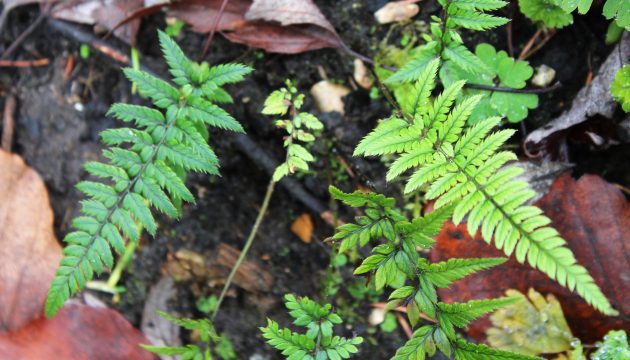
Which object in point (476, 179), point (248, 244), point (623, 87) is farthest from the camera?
point (248, 244)

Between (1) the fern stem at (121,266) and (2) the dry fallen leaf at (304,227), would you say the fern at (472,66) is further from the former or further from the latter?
(1) the fern stem at (121,266)

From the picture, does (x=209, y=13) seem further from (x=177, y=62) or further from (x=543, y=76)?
(x=543, y=76)

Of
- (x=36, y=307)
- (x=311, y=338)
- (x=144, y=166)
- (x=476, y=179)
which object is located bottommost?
(x=36, y=307)

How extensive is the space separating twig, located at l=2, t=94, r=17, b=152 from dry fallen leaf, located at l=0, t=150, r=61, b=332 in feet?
0.27

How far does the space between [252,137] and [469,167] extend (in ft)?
4.11

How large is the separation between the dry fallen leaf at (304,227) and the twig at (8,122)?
1731mm

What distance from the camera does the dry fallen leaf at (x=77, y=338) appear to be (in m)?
2.76

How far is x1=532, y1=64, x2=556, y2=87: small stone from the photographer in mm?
2602

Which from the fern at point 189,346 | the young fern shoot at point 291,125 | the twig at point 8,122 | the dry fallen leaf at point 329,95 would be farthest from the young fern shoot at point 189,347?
the twig at point 8,122

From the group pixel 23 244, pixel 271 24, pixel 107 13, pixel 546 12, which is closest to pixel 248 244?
pixel 271 24

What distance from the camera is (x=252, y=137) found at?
112 inches

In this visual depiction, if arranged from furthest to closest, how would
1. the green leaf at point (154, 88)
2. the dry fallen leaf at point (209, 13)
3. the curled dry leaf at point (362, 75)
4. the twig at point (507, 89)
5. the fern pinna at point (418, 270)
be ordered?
the dry fallen leaf at point (209, 13)
the curled dry leaf at point (362, 75)
the twig at point (507, 89)
the green leaf at point (154, 88)
the fern pinna at point (418, 270)

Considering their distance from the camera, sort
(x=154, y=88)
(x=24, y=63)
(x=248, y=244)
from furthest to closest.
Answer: (x=24, y=63)
(x=248, y=244)
(x=154, y=88)

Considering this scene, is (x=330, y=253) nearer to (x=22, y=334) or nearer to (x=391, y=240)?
(x=391, y=240)
